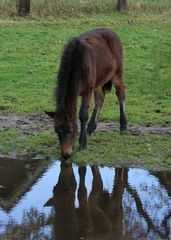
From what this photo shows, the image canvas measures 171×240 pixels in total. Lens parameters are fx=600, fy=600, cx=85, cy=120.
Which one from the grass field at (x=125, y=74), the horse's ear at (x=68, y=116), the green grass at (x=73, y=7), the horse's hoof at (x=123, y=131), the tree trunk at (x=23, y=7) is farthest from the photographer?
the green grass at (x=73, y=7)

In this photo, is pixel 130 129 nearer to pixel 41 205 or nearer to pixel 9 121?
pixel 9 121

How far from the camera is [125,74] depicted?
15.3m

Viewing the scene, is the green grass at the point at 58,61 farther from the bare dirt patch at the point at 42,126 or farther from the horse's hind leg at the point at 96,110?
the horse's hind leg at the point at 96,110

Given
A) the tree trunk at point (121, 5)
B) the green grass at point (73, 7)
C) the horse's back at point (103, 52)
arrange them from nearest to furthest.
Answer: the horse's back at point (103, 52) < the green grass at point (73, 7) < the tree trunk at point (121, 5)

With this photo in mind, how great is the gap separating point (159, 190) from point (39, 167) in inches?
76.0

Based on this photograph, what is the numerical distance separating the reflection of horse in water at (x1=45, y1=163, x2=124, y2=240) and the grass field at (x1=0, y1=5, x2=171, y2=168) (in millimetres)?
813

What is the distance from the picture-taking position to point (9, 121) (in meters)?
11.3

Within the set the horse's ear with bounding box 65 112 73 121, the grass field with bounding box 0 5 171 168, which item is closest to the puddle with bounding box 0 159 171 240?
the grass field with bounding box 0 5 171 168

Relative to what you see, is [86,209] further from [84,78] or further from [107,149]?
[84,78]

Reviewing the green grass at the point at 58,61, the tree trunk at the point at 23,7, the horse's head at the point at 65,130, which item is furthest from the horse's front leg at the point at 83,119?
the tree trunk at the point at 23,7

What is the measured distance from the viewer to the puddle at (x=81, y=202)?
6445mm

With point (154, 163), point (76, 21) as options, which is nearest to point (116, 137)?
point (154, 163)

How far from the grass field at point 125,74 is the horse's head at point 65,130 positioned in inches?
14.8

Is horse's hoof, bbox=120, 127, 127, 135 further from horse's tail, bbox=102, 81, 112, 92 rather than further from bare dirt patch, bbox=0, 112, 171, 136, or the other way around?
horse's tail, bbox=102, 81, 112, 92
